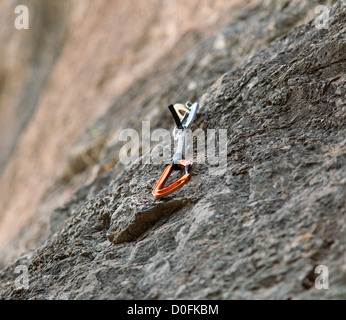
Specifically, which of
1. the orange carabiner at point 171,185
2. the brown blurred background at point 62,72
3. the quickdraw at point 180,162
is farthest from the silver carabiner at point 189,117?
the brown blurred background at point 62,72

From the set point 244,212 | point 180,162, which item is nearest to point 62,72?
point 180,162

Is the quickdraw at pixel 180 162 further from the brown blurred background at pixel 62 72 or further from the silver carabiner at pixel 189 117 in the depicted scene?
the brown blurred background at pixel 62 72

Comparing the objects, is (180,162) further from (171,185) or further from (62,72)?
(62,72)

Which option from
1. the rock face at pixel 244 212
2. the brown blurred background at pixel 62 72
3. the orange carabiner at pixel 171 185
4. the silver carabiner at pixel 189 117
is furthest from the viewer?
the brown blurred background at pixel 62 72

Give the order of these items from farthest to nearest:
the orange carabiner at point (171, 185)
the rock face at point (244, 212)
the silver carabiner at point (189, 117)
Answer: the silver carabiner at point (189, 117) < the orange carabiner at point (171, 185) < the rock face at point (244, 212)

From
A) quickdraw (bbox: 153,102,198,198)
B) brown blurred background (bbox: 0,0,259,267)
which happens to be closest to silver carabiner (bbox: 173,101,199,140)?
quickdraw (bbox: 153,102,198,198)

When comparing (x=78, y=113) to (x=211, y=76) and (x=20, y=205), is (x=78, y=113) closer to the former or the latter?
(x=20, y=205)
